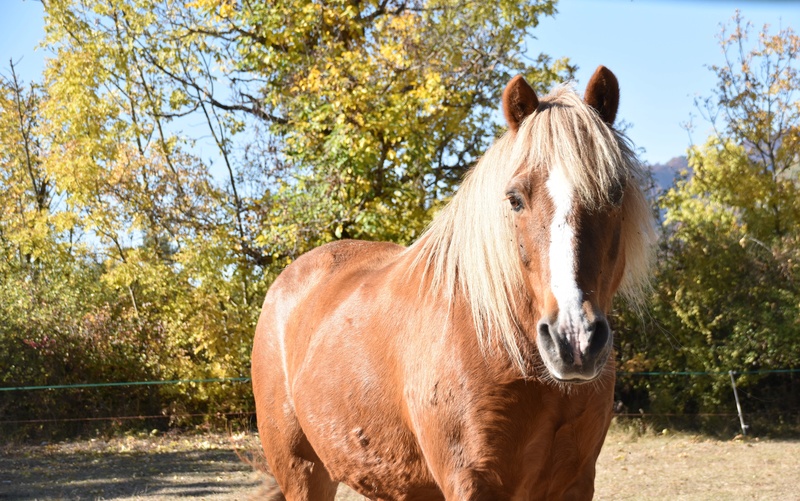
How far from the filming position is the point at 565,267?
206cm

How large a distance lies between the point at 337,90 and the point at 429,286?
274 inches

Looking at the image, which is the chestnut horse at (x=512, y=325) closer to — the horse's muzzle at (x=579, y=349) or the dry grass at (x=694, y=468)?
the horse's muzzle at (x=579, y=349)

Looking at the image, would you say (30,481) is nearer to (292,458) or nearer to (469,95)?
(292,458)

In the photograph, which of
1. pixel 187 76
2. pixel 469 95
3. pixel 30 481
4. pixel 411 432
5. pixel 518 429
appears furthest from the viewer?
pixel 187 76

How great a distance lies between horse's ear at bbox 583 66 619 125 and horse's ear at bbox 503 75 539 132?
0.61ft

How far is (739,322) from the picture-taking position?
10.2 metres

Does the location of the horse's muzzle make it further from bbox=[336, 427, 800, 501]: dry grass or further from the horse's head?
bbox=[336, 427, 800, 501]: dry grass

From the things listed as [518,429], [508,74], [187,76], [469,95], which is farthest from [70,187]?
[518,429]

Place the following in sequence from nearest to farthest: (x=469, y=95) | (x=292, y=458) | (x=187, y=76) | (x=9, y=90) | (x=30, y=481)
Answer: (x=292, y=458)
(x=30, y=481)
(x=469, y=95)
(x=187, y=76)
(x=9, y=90)

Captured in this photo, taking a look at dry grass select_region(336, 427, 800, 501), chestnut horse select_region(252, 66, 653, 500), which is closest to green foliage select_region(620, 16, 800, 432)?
dry grass select_region(336, 427, 800, 501)

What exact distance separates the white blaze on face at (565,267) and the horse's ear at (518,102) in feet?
1.12

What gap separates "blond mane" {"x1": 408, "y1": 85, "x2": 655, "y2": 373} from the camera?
2.25m

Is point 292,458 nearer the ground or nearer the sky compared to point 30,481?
nearer the sky

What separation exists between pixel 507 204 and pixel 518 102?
0.37m
